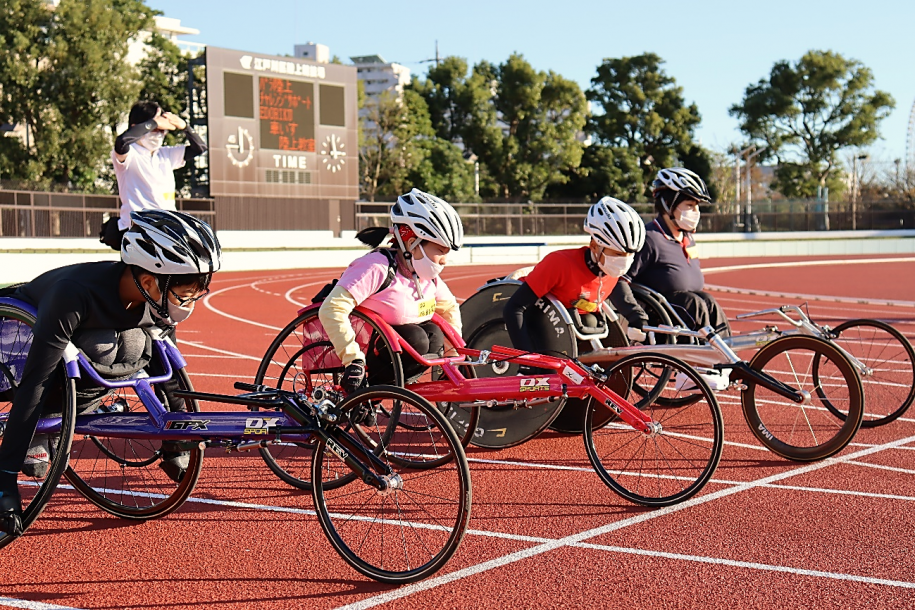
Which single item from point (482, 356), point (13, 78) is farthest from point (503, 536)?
point (13, 78)

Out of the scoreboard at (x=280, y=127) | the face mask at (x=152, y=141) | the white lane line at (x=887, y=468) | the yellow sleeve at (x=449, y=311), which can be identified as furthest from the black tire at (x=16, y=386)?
the scoreboard at (x=280, y=127)

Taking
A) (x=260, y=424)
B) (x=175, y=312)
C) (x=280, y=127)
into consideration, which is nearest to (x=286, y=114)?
(x=280, y=127)

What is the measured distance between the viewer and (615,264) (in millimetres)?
6562

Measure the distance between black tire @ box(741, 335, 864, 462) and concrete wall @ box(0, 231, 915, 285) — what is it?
18.8 metres

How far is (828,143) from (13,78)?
162 ft

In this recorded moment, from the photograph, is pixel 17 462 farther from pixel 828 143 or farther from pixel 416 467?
pixel 828 143

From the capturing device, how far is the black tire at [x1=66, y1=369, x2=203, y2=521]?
4973 mm

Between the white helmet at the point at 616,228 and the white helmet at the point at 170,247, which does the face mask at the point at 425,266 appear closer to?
the white helmet at the point at 616,228

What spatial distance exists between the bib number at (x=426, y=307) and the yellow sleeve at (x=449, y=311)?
14cm

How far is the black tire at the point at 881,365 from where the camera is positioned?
24.4ft

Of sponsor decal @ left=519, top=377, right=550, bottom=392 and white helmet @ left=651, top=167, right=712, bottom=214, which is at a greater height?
white helmet @ left=651, top=167, right=712, bottom=214

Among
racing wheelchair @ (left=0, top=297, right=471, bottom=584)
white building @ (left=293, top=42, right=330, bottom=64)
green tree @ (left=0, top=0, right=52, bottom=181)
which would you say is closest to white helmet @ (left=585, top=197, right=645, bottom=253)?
racing wheelchair @ (left=0, top=297, right=471, bottom=584)

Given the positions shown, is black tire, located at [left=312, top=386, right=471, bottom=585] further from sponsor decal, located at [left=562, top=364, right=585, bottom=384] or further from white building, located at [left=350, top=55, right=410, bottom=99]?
white building, located at [left=350, top=55, right=410, bottom=99]

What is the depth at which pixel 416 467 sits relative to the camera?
4.85m
